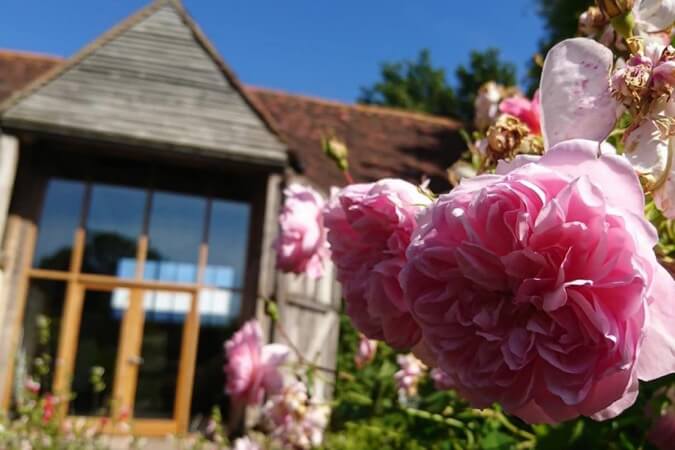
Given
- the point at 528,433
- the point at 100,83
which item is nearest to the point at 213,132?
the point at 100,83

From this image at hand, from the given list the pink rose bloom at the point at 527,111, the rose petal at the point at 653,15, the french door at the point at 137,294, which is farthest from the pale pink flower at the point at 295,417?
the french door at the point at 137,294

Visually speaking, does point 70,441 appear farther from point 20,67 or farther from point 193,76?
point 20,67

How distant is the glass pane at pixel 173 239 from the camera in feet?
25.6

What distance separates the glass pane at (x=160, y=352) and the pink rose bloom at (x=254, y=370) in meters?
6.68

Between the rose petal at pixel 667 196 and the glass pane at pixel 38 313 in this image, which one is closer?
the rose petal at pixel 667 196

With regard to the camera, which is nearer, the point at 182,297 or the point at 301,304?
the point at 301,304

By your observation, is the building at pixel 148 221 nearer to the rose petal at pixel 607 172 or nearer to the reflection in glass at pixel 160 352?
the reflection in glass at pixel 160 352

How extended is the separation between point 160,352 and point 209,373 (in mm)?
587

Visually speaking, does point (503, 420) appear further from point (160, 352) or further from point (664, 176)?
point (160, 352)

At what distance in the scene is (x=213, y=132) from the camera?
22.9 feet

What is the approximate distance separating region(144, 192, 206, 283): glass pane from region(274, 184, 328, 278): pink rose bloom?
7.01m

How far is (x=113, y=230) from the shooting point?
7719mm

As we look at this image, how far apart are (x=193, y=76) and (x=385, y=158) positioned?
2.65 m

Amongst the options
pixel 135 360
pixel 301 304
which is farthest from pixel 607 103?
pixel 135 360
